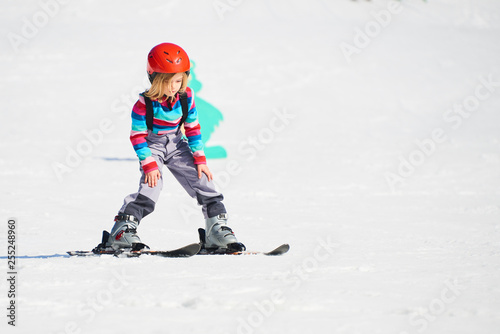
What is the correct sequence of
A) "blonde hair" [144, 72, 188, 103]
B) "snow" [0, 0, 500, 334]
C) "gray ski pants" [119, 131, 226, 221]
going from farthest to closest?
"gray ski pants" [119, 131, 226, 221] → "blonde hair" [144, 72, 188, 103] → "snow" [0, 0, 500, 334]

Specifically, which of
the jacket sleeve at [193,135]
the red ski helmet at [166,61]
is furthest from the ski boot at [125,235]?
the red ski helmet at [166,61]

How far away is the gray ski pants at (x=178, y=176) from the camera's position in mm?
4312

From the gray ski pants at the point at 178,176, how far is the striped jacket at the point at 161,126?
6 centimetres

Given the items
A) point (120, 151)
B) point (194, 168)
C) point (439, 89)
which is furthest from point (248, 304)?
point (439, 89)

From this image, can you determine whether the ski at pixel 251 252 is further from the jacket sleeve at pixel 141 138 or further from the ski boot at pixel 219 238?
the jacket sleeve at pixel 141 138

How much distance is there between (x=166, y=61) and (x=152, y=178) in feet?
2.57

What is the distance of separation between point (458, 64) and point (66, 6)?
15.6 m

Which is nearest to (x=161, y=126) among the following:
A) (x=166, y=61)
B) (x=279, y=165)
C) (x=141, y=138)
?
(x=141, y=138)

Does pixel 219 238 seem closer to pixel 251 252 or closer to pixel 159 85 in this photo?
pixel 251 252

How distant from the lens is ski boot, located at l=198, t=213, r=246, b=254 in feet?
14.4

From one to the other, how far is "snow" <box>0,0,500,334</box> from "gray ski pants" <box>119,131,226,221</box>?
418 millimetres

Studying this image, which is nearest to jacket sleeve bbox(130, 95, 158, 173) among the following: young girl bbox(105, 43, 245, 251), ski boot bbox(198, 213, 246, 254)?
young girl bbox(105, 43, 245, 251)

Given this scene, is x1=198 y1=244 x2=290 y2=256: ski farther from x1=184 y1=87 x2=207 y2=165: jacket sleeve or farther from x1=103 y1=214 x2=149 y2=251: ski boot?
x1=184 y1=87 x2=207 y2=165: jacket sleeve

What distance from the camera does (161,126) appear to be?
4.30 meters
